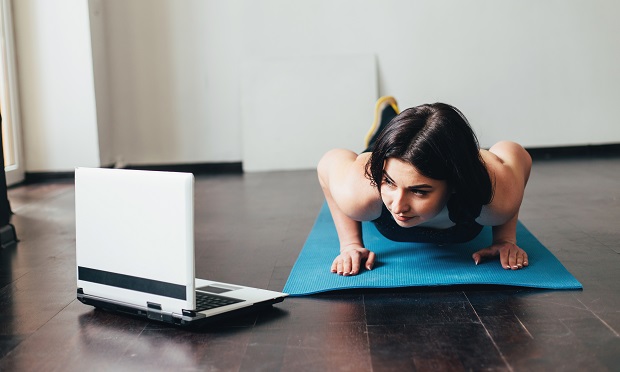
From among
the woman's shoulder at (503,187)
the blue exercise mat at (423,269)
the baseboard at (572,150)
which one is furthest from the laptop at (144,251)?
the baseboard at (572,150)

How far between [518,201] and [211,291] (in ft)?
2.78

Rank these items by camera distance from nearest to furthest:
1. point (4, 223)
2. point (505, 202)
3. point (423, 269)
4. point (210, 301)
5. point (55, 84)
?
point (210, 301), point (505, 202), point (423, 269), point (4, 223), point (55, 84)

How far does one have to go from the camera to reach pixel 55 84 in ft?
15.6

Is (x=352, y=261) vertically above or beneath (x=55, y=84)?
beneath

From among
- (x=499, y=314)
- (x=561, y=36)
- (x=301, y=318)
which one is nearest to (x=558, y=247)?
(x=499, y=314)

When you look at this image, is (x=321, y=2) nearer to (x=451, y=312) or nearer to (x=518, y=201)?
(x=518, y=201)

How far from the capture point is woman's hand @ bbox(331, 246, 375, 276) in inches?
82.6

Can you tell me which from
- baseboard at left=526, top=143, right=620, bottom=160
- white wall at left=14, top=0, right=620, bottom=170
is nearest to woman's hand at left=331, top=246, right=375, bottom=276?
white wall at left=14, top=0, right=620, bottom=170

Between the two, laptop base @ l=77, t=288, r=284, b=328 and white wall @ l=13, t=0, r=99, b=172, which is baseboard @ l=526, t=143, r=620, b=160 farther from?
laptop base @ l=77, t=288, r=284, b=328

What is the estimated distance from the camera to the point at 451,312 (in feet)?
5.79

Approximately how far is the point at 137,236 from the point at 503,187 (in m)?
0.95

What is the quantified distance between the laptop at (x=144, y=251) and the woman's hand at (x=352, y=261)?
281 mm

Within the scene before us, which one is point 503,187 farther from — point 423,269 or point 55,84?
point 55,84

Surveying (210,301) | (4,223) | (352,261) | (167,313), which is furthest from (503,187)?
(4,223)
